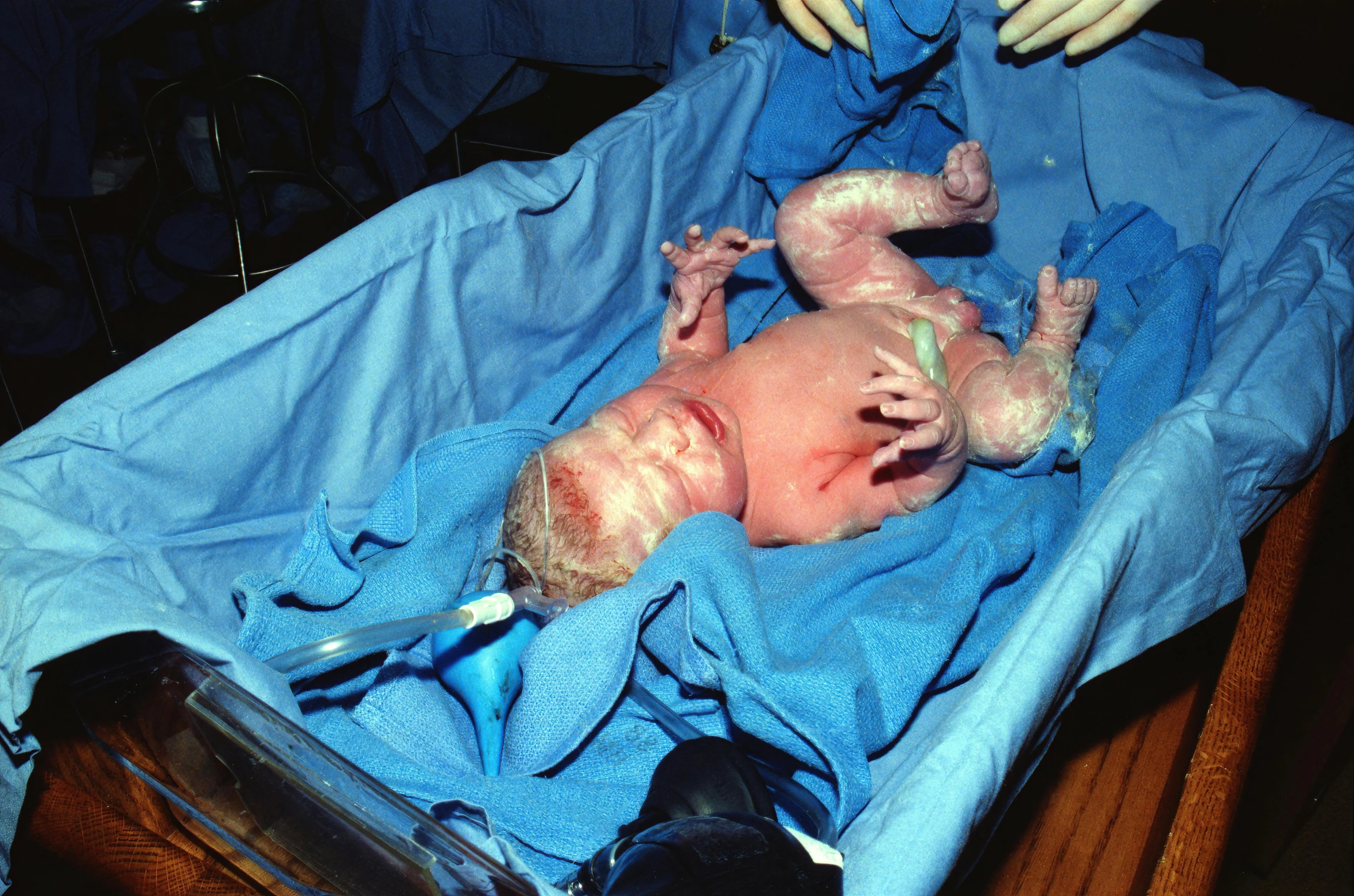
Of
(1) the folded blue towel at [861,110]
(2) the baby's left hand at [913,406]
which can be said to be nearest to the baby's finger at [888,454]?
(2) the baby's left hand at [913,406]

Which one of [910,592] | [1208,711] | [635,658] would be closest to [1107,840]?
[1208,711]

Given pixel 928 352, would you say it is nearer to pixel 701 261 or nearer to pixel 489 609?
pixel 701 261

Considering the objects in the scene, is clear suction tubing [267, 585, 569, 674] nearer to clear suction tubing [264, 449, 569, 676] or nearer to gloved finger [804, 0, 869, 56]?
clear suction tubing [264, 449, 569, 676]

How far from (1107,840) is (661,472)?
0.77 meters

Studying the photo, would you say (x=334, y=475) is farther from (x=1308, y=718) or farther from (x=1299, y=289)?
(x=1308, y=718)

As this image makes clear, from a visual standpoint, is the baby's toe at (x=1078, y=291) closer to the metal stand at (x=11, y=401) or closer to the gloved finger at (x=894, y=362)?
the gloved finger at (x=894, y=362)

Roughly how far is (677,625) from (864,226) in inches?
28.5

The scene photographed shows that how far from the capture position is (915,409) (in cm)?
100

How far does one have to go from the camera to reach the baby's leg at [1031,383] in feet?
3.97

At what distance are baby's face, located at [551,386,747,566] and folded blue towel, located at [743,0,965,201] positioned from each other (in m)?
0.50

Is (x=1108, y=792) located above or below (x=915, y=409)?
below

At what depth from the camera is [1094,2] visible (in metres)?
1.34

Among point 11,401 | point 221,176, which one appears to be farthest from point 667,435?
point 11,401

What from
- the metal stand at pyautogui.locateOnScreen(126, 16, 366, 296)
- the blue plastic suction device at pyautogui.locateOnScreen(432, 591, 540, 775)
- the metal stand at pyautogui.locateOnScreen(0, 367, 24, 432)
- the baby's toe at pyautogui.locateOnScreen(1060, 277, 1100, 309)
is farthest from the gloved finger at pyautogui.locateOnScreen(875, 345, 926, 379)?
the metal stand at pyautogui.locateOnScreen(0, 367, 24, 432)
